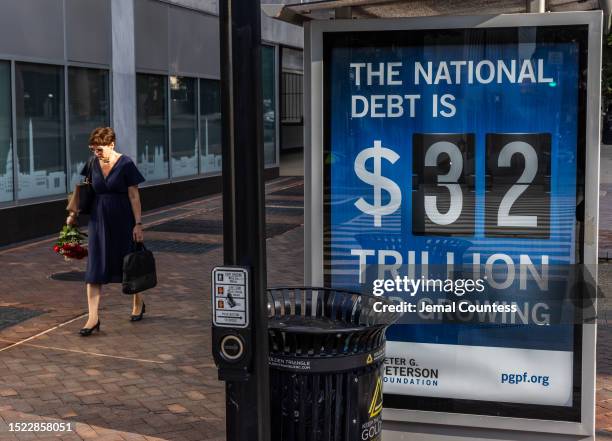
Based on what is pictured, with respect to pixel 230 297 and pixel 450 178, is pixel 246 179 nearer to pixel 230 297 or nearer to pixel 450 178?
pixel 230 297

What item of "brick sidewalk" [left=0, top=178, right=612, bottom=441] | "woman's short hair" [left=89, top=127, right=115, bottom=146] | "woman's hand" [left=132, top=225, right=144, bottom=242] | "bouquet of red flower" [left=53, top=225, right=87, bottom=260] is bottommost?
"brick sidewalk" [left=0, top=178, right=612, bottom=441]

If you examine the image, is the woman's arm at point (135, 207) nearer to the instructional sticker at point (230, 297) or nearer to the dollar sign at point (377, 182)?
the dollar sign at point (377, 182)

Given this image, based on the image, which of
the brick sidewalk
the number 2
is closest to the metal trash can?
the number 2

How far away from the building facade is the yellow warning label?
10539mm

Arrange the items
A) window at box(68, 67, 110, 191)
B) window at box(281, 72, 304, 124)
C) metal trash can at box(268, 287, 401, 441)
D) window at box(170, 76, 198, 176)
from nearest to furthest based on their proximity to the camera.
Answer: metal trash can at box(268, 287, 401, 441), window at box(68, 67, 110, 191), window at box(170, 76, 198, 176), window at box(281, 72, 304, 124)

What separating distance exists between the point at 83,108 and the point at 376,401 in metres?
12.9

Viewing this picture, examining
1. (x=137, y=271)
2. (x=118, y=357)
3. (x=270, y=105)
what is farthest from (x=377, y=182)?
(x=270, y=105)

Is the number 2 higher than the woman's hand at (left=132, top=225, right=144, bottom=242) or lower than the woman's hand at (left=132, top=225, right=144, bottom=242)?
higher

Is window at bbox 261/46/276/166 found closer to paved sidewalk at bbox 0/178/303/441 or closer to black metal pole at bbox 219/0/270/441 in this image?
paved sidewalk at bbox 0/178/303/441

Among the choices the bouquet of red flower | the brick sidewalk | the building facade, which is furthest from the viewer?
the building facade

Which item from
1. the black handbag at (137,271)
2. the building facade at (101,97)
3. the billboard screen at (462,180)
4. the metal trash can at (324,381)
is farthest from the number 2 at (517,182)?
the building facade at (101,97)

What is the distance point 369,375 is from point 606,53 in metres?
43.5

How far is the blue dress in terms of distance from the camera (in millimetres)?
8641

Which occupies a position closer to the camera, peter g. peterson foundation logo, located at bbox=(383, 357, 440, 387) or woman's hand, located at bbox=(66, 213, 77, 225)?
peter g. peterson foundation logo, located at bbox=(383, 357, 440, 387)
